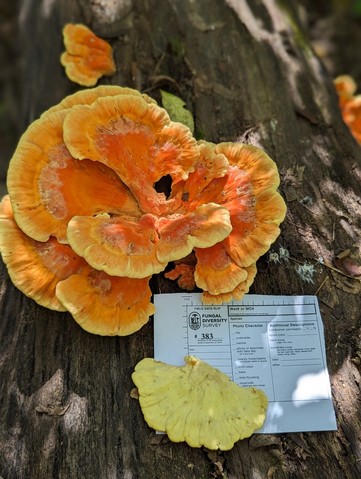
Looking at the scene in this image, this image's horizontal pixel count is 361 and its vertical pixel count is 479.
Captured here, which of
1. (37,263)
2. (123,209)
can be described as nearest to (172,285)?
(123,209)

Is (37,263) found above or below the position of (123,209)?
below

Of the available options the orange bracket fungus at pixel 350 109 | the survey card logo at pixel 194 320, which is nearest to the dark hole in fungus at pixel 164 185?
the survey card logo at pixel 194 320

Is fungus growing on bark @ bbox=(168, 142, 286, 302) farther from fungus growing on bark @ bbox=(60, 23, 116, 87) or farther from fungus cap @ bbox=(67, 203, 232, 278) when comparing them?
fungus growing on bark @ bbox=(60, 23, 116, 87)

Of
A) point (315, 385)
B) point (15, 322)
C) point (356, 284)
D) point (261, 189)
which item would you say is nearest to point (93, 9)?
point (261, 189)

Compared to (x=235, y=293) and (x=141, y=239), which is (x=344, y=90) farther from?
(x=141, y=239)

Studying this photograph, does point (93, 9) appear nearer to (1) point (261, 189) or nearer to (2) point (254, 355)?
(1) point (261, 189)

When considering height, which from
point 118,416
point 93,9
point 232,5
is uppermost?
point 232,5
